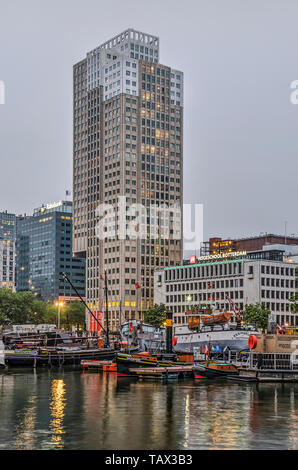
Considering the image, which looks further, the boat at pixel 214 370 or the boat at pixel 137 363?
the boat at pixel 137 363

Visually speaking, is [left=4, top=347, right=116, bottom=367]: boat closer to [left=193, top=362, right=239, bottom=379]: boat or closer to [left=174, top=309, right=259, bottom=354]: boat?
[left=174, top=309, right=259, bottom=354]: boat

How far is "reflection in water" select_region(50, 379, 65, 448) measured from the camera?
148 feet

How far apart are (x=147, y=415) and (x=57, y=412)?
Answer: 7.87m

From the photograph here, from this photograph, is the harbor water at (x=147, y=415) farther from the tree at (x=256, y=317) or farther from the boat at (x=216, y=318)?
the tree at (x=256, y=317)

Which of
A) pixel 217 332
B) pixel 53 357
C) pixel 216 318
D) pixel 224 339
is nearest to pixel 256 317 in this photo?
pixel 217 332

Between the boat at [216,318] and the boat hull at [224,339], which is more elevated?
the boat at [216,318]

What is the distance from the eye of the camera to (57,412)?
2283 inches

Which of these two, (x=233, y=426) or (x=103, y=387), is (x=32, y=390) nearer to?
(x=103, y=387)

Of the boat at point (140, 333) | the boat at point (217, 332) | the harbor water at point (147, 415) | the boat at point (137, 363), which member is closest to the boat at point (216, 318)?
the boat at point (217, 332)

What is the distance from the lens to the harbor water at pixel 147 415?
145 ft

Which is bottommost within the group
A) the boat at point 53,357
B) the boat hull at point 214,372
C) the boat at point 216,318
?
the boat at point 53,357
